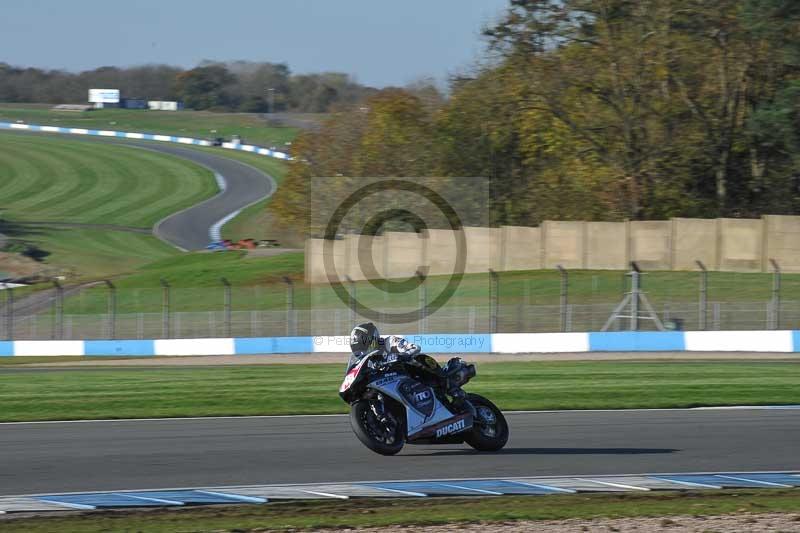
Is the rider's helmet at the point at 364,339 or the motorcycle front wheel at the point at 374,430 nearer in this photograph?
the motorcycle front wheel at the point at 374,430

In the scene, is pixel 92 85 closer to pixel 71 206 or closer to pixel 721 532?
pixel 71 206

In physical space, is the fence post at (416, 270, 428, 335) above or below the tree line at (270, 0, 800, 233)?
below

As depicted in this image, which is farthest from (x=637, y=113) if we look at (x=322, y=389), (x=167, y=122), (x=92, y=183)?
(x=167, y=122)

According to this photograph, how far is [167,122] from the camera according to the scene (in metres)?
130

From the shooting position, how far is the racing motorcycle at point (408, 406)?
1181 centimetres

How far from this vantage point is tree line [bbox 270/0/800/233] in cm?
4522

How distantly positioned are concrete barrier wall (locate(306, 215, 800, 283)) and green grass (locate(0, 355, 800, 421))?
13.0m

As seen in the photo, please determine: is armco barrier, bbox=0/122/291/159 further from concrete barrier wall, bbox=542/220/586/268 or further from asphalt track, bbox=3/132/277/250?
concrete barrier wall, bbox=542/220/586/268

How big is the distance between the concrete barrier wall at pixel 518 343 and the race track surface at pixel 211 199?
1433 inches

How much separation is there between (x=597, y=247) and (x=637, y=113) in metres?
8.87

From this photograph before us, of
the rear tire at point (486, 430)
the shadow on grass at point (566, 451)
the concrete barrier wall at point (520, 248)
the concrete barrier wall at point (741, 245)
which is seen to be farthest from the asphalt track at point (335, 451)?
the concrete barrier wall at point (520, 248)

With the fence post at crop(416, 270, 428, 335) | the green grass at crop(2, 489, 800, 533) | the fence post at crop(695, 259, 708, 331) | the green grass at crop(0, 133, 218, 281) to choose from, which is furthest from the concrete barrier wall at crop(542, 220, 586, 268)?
the green grass at crop(2, 489, 800, 533)

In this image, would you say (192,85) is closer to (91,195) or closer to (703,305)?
(91,195)

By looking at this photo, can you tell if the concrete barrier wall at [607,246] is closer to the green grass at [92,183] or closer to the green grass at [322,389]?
the green grass at [322,389]
